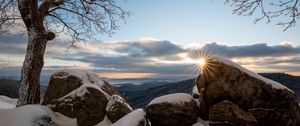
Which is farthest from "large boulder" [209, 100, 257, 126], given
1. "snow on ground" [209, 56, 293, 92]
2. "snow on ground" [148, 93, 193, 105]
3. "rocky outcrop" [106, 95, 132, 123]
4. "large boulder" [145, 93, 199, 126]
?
"rocky outcrop" [106, 95, 132, 123]

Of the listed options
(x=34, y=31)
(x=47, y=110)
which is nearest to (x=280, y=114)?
(x=47, y=110)

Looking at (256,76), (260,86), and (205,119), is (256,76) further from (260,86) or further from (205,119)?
(205,119)

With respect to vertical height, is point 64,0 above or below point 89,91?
above

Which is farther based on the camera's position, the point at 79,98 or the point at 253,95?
the point at 79,98

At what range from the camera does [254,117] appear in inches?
535

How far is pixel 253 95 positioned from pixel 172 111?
10.7 ft

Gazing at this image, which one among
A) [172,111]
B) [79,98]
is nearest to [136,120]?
[172,111]

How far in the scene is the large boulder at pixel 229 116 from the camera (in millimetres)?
13191

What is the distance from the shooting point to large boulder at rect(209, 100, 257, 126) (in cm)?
1319

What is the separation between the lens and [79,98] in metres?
17.1

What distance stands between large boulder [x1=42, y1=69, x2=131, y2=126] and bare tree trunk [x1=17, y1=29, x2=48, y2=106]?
0.73 m

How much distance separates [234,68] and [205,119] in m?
2.40

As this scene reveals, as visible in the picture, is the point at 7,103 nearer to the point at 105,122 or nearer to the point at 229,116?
the point at 105,122

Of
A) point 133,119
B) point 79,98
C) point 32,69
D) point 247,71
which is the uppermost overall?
point 247,71
